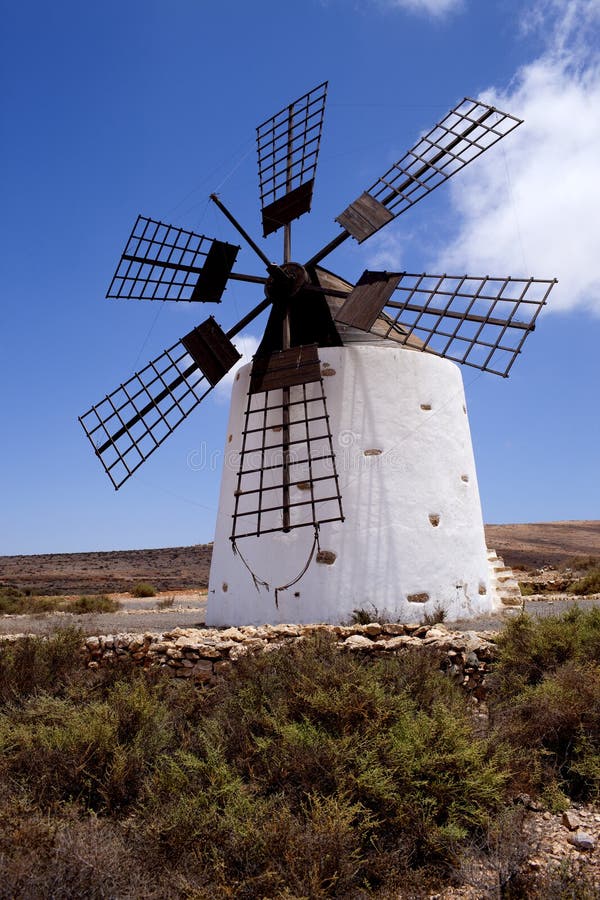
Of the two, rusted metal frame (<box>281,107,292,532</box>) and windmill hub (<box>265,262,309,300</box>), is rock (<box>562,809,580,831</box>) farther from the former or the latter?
windmill hub (<box>265,262,309,300</box>)

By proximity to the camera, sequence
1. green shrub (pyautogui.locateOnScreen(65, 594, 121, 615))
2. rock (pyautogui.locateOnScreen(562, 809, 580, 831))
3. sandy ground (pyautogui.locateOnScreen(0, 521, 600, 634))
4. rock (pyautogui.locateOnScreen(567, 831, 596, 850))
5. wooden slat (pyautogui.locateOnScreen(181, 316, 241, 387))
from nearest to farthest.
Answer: rock (pyautogui.locateOnScreen(567, 831, 596, 850))
rock (pyautogui.locateOnScreen(562, 809, 580, 831))
wooden slat (pyautogui.locateOnScreen(181, 316, 241, 387))
green shrub (pyautogui.locateOnScreen(65, 594, 121, 615))
sandy ground (pyautogui.locateOnScreen(0, 521, 600, 634))

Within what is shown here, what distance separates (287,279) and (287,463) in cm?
308

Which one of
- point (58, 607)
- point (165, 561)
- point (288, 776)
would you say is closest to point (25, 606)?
point (58, 607)

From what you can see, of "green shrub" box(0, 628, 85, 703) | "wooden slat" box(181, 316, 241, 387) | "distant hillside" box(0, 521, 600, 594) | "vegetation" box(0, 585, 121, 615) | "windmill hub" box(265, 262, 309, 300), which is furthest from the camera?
"distant hillside" box(0, 521, 600, 594)

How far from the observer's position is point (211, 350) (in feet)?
34.1

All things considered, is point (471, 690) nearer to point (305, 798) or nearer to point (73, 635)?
point (305, 798)

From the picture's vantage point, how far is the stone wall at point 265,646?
6184mm

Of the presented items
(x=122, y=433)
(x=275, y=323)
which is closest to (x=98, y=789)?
(x=122, y=433)

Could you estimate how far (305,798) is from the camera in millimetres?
3824

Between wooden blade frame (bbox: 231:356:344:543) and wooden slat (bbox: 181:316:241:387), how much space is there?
0.81 metres

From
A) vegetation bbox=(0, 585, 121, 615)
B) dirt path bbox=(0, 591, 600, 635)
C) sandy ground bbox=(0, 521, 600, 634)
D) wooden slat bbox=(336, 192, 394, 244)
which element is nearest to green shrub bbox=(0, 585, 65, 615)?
vegetation bbox=(0, 585, 121, 615)

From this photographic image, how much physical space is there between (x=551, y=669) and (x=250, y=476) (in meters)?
5.16

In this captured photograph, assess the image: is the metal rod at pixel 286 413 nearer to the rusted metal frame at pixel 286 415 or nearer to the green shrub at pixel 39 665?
the rusted metal frame at pixel 286 415

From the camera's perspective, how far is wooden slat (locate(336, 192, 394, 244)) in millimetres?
9672
